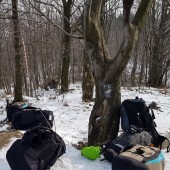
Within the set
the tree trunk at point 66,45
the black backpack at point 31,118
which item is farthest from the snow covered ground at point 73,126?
the tree trunk at point 66,45

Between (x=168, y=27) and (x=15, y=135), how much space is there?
13.6 meters

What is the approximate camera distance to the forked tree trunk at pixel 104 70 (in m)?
4.55

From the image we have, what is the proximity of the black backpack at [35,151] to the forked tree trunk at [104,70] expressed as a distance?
135 cm

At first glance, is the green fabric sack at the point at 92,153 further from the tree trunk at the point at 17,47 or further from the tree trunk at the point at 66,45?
the tree trunk at the point at 66,45

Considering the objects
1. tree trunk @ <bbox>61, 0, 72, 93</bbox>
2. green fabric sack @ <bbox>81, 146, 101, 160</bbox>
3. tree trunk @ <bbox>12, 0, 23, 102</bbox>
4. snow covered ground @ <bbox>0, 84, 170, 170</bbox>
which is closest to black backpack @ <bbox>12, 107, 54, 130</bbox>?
snow covered ground @ <bbox>0, 84, 170, 170</bbox>

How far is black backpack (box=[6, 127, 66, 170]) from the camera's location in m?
3.16

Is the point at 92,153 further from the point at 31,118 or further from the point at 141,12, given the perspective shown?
the point at 141,12

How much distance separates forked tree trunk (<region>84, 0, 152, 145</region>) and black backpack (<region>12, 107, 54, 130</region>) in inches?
37.4

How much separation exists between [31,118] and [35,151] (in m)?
2.21

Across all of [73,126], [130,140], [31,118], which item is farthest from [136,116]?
[73,126]

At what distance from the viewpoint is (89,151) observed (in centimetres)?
385

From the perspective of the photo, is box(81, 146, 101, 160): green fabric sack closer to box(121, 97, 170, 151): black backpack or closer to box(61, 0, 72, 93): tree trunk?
box(121, 97, 170, 151): black backpack

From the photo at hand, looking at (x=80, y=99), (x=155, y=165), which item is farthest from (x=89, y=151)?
(x=80, y=99)

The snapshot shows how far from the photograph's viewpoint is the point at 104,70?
15.4ft
